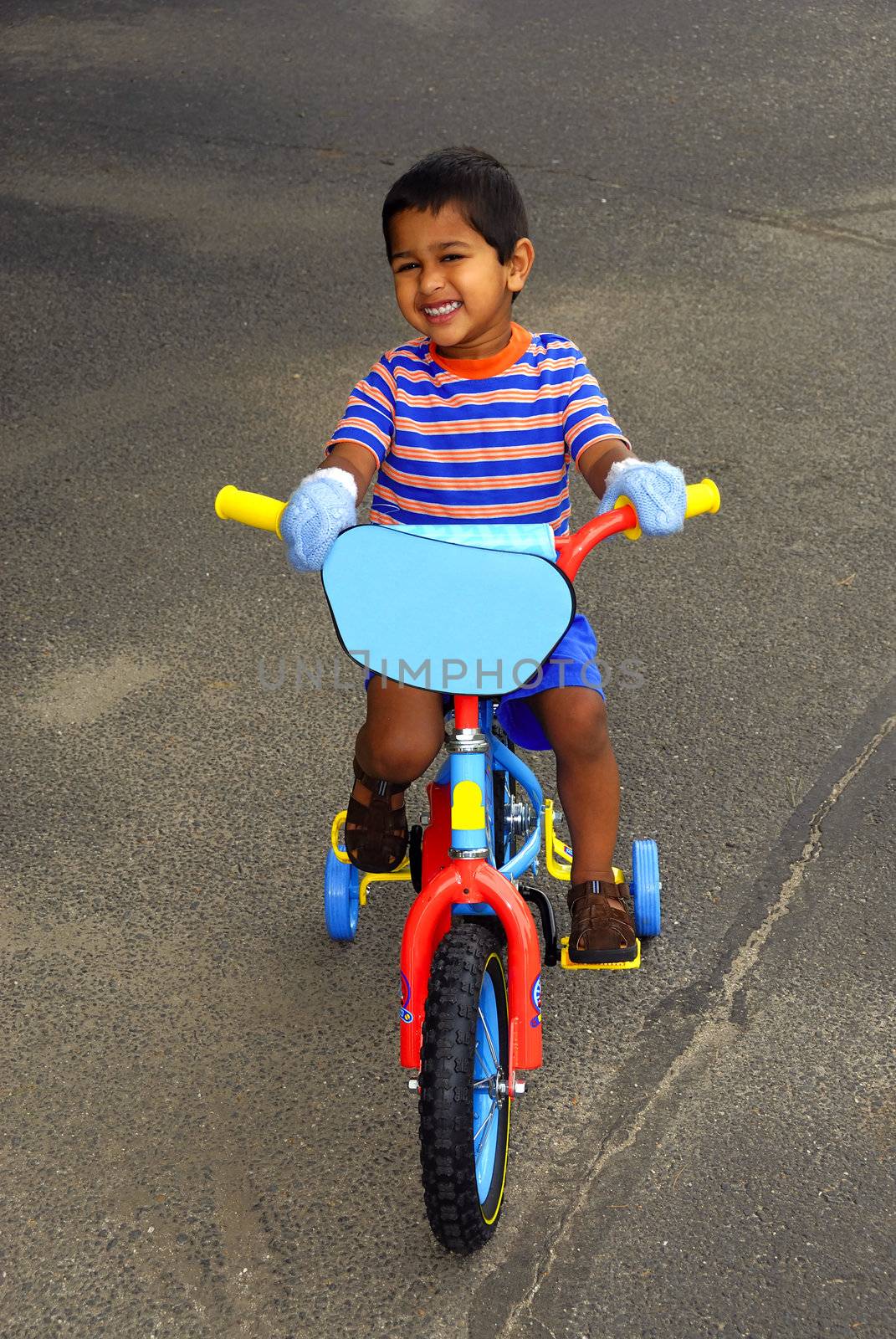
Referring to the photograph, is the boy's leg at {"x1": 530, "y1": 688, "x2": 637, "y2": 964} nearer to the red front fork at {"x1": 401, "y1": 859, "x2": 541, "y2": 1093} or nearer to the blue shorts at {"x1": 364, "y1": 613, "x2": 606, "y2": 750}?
the blue shorts at {"x1": 364, "y1": 613, "x2": 606, "y2": 750}

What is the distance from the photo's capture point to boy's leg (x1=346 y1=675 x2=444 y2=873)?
104 inches

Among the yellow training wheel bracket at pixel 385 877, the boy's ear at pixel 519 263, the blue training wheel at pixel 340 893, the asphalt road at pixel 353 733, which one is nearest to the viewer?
the asphalt road at pixel 353 733

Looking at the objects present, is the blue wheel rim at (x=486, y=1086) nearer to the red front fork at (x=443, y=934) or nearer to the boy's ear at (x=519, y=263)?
the red front fork at (x=443, y=934)

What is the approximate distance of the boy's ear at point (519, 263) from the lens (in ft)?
8.91

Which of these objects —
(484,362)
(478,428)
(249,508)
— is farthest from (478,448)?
(249,508)

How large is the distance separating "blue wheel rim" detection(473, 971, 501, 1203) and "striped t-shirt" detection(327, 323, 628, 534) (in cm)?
92

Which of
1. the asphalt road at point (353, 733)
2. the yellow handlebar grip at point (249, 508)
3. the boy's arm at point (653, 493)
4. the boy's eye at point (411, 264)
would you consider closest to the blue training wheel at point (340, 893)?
the asphalt road at point (353, 733)

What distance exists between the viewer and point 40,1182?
9.02 ft

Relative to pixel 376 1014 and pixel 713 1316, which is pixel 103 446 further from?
pixel 713 1316

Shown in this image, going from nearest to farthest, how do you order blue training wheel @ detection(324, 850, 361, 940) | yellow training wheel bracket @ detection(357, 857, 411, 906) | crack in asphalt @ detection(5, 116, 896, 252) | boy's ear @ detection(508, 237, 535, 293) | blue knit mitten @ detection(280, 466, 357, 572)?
blue knit mitten @ detection(280, 466, 357, 572), boy's ear @ detection(508, 237, 535, 293), yellow training wheel bracket @ detection(357, 857, 411, 906), blue training wheel @ detection(324, 850, 361, 940), crack in asphalt @ detection(5, 116, 896, 252)

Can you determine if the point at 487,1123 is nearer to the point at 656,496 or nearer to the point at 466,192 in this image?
the point at 656,496

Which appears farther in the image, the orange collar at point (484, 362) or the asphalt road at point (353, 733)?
the orange collar at point (484, 362)

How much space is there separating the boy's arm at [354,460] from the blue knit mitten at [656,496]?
0.50 metres

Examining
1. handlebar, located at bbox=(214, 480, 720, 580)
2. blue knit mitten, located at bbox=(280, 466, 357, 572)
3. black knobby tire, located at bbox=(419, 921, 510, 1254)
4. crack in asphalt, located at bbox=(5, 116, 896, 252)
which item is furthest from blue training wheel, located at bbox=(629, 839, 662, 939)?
crack in asphalt, located at bbox=(5, 116, 896, 252)
